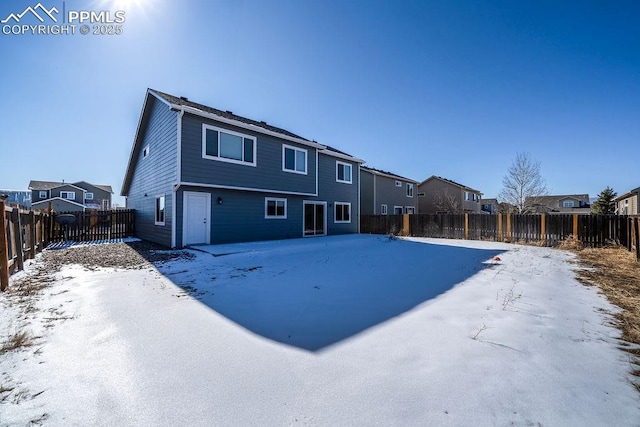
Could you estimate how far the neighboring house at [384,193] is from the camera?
2434cm

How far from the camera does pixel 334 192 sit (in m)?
17.2

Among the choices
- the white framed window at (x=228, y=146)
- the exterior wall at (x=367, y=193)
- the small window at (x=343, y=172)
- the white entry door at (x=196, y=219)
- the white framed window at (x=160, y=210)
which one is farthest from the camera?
the exterior wall at (x=367, y=193)

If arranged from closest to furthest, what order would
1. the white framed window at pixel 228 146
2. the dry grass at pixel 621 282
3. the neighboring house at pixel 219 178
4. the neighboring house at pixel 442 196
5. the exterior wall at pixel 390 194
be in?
the dry grass at pixel 621 282
the neighboring house at pixel 219 178
the white framed window at pixel 228 146
the exterior wall at pixel 390 194
the neighboring house at pixel 442 196

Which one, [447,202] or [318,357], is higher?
[447,202]

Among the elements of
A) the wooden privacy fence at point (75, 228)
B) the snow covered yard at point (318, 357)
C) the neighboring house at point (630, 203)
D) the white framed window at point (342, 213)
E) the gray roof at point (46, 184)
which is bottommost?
the snow covered yard at point (318, 357)

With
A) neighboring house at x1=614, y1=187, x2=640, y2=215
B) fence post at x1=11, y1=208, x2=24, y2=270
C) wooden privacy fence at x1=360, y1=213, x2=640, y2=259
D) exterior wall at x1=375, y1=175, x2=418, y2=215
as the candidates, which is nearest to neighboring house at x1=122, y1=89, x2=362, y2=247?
fence post at x1=11, y1=208, x2=24, y2=270

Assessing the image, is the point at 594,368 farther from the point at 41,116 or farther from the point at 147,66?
the point at 41,116

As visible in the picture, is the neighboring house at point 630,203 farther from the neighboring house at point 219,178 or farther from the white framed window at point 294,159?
the white framed window at point 294,159

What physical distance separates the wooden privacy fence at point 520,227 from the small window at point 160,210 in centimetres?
1350

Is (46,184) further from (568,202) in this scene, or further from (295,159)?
(568,202)

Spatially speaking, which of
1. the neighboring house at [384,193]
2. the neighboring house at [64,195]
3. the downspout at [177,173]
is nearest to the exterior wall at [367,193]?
the neighboring house at [384,193]

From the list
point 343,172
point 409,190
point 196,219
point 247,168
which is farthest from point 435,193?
point 196,219

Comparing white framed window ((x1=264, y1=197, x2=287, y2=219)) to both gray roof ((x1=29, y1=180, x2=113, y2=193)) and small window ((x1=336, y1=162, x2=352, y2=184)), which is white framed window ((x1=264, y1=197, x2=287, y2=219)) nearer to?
small window ((x1=336, y1=162, x2=352, y2=184))

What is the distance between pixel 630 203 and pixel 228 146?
3822 cm
